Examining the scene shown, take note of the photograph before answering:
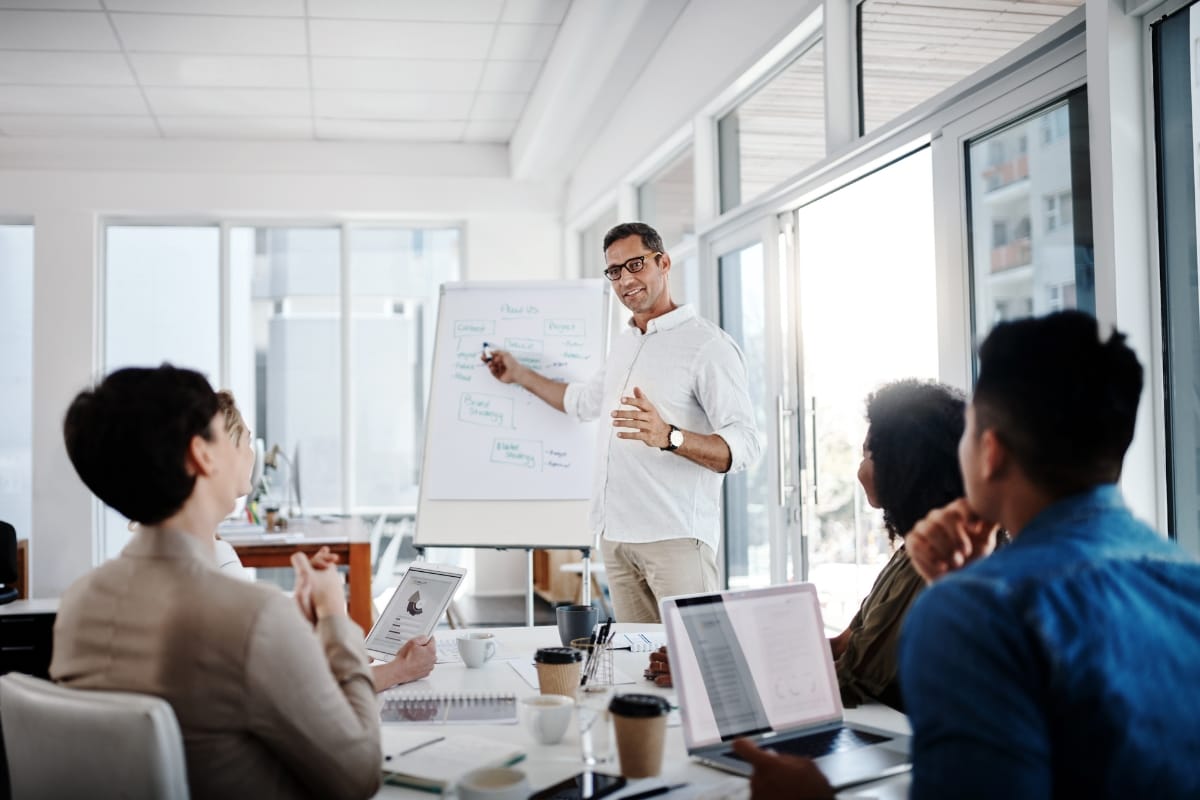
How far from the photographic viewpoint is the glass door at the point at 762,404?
3.76 metres

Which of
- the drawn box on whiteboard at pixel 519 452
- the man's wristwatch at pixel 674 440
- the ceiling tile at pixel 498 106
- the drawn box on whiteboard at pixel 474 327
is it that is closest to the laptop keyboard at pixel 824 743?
the man's wristwatch at pixel 674 440

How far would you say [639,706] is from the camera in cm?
124

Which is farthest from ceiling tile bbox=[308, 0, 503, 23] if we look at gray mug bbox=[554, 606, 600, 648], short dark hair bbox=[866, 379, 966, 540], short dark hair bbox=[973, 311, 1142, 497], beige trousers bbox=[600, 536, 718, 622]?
short dark hair bbox=[973, 311, 1142, 497]

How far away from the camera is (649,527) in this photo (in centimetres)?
282

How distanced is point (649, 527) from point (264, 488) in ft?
9.23

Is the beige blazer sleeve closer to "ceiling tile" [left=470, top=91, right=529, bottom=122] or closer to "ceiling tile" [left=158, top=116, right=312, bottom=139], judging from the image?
"ceiling tile" [left=470, top=91, right=529, bottom=122]

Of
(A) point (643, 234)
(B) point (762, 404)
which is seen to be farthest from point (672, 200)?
(A) point (643, 234)

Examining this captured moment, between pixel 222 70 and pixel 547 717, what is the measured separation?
481cm

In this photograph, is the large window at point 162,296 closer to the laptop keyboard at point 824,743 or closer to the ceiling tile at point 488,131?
the ceiling tile at point 488,131

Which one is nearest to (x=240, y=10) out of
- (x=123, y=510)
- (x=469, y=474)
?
(x=469, y=474)

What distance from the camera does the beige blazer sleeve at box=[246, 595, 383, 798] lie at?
1.11 m

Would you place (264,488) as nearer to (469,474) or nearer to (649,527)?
(469,474)

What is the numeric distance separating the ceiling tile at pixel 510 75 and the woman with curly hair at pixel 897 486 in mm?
4125

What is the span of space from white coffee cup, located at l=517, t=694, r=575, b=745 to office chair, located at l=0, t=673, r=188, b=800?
0.47 metres
